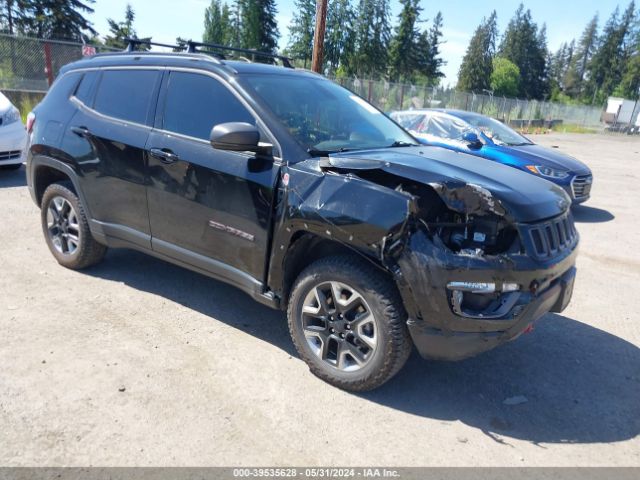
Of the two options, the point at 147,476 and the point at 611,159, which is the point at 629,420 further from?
the point at 611,159

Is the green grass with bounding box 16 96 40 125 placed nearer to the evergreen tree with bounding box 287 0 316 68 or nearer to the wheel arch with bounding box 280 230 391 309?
the wheel arch with bounding box 280 230 391 309

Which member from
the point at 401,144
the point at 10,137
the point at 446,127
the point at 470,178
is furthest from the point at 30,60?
the point at 470,178

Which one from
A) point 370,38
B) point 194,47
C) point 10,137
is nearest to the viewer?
point 194,47

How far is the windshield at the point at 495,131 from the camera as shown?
927cm

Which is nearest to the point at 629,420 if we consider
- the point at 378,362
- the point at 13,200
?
the point at 378,362

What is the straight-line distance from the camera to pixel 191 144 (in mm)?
3766

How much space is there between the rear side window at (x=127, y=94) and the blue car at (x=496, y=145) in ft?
16.0

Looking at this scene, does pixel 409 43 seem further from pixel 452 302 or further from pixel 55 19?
pixel 452 302

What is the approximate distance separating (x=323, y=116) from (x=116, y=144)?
1710mm

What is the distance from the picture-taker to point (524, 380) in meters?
3.56

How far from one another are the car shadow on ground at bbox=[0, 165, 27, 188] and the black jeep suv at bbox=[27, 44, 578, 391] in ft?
13.8

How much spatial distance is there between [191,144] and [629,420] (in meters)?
3.41

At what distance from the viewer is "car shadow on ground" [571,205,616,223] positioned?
8.86 meters

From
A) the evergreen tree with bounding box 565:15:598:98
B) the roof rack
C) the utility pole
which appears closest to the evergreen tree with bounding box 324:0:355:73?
the utility pole
